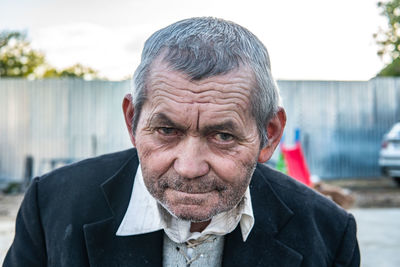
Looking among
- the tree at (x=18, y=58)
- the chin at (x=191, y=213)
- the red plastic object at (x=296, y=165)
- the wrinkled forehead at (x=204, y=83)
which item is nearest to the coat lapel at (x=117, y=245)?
the chin at (x=191, y=213)

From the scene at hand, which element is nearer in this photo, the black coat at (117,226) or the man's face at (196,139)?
the man's face at (196,139)

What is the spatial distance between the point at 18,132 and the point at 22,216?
10105mm

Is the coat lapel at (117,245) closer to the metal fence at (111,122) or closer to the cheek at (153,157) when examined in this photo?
the cheek at (153,157)

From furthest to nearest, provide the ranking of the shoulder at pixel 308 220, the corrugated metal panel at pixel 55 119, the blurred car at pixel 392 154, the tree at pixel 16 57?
the tree at pixel 16 57
the corrugated metal panel at pixel 55 119
the blurred car at pixel 392 154
the shoulder at pixel 308 220

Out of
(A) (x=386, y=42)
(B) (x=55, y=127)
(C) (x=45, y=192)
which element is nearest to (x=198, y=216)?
(C) (x=45, y=192)

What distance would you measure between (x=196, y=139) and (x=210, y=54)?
25 centimetres

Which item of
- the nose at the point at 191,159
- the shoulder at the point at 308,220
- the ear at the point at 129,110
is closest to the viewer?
the nose at the point at 191,159

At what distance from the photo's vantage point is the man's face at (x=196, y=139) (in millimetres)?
1214

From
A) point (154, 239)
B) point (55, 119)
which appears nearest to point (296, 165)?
point (154, 239)

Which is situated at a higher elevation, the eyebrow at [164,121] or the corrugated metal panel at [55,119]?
the eyebrow at [164,121]

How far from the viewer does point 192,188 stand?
123 cm

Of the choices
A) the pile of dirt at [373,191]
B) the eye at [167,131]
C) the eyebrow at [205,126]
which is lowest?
the pile of dirt at [373,191]

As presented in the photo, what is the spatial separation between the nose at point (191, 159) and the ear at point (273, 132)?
284 millimetres

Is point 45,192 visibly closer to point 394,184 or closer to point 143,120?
point 143,120
